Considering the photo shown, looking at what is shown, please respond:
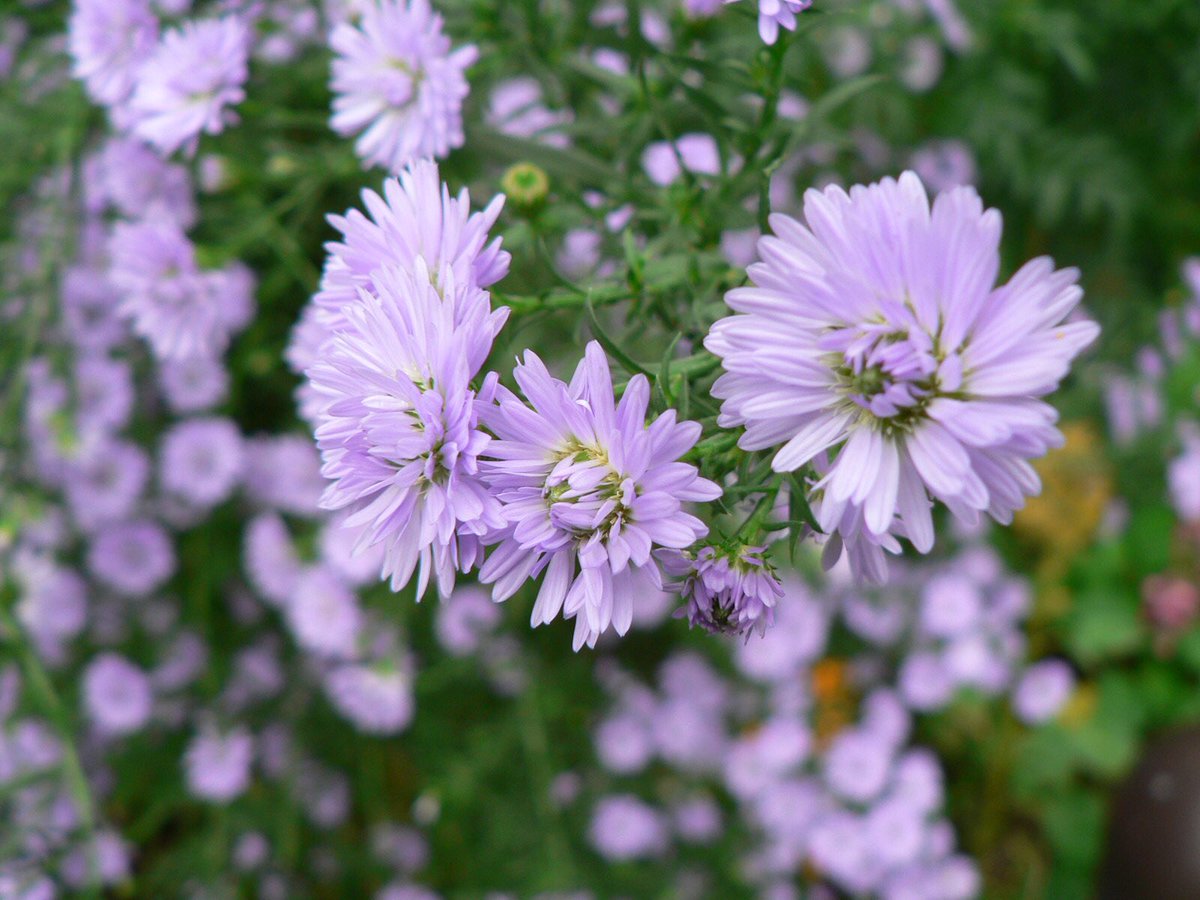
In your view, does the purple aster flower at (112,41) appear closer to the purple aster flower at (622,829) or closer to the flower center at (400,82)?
the flower center at (400,82)

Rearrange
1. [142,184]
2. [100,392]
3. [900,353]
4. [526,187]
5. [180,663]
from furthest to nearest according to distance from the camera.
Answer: [180,663]
[100,392]
[142,184]
[526,187]
[900,353]

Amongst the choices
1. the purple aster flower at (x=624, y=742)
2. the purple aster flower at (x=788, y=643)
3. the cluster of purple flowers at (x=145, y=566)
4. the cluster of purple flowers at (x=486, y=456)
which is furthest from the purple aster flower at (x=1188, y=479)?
the cluster of purple flowers at (x=486, y=456)

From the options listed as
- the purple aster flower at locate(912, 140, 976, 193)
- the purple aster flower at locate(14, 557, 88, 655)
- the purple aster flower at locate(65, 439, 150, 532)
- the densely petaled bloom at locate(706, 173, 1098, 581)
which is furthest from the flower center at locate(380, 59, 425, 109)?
the purple aster flower at locate(912, 140, 976, 193)

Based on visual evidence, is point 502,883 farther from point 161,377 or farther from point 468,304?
point 468,304

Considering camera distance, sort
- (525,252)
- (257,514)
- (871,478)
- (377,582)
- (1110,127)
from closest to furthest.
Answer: (871,478) < (525,252) < (377,582) < (257,514) < (1110,127)

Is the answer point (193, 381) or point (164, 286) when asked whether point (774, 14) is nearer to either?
point (164, 286)

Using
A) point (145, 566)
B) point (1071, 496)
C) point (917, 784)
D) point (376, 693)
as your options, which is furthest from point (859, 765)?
point (145, 566)

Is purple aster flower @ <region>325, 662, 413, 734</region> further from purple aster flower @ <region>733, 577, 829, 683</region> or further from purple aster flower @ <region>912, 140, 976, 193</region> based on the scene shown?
purple aster flower @ <region>912, 140, 976, 193</region>

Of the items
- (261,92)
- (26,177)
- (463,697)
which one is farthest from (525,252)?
(463,697)
